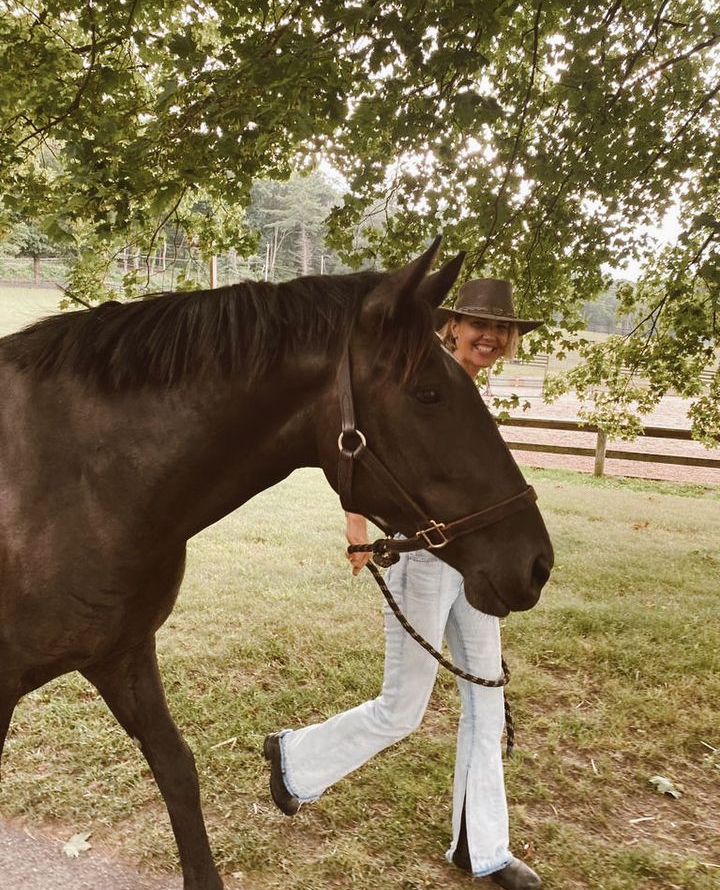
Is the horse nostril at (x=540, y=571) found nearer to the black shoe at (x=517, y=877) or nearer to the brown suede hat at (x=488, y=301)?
the brown suede hat at (x=488, y=301)

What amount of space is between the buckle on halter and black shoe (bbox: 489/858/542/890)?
5.41 feet

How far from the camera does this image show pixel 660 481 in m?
12.7

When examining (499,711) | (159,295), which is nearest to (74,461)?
(159,295)

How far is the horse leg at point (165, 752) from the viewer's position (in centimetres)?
231

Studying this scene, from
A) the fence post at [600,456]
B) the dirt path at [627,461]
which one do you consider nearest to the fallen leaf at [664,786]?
the fence post at [600,456]

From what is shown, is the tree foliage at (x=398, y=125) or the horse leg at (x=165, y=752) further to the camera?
the tree foliage at (x=398, y=125)

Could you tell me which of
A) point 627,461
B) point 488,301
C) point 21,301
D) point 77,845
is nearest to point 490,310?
point 488,301

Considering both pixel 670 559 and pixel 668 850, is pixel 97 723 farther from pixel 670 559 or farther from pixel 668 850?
pixel 670 559

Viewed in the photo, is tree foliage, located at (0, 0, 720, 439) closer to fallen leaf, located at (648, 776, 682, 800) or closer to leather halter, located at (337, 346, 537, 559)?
leather halter, located at (337, 346, 537, 559)

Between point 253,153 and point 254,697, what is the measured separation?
11.2 ft

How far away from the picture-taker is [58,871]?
2506 millimetres

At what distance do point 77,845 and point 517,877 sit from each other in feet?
6.14

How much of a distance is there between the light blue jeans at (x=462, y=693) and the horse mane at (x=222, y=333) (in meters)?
1.02

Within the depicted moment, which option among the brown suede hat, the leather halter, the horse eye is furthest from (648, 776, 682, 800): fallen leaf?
the horse eye
